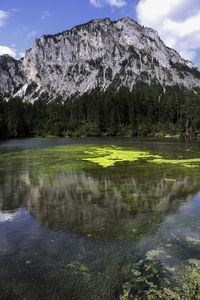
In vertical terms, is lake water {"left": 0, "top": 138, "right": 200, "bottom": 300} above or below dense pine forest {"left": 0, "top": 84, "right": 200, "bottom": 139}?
below

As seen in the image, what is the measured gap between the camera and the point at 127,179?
50.0ft

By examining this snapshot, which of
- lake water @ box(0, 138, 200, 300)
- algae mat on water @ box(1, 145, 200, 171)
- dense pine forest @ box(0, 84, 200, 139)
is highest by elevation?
Answer: dense pine forest @ box(0, 84, 200, 139)

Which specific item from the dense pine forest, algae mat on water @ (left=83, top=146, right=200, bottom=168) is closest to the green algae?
algae mat on water @ (left=83, top=146, right=200, bottom=168)

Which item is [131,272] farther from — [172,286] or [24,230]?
[24,230]

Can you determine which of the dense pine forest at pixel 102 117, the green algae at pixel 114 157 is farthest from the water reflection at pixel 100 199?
the dense pine forest at pixel 102 117

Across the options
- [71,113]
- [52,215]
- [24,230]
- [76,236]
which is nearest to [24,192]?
[52,215]

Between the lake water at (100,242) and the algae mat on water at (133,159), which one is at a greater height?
the algae mat on water at (133,159)

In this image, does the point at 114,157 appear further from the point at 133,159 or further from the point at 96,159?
the point at 133,159

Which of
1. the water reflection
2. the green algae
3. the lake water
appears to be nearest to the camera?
the lake water

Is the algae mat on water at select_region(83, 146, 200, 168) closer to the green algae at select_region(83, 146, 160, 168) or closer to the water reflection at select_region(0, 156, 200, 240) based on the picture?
the green algae at select_region(83, 146, 160, 168)

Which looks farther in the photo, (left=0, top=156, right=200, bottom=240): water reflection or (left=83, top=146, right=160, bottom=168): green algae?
(left=83, top=146, right=160, bottom=168): green algae

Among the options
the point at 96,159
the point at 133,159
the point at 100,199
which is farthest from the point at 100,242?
the point at 96,159

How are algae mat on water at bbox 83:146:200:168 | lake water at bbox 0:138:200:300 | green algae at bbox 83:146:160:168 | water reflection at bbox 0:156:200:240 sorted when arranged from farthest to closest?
green algae at bbox 83:146:160:168 → algae mat on water at bbox 83:146:200:168 → water reflection at bbox 0:156:200:240 → lake water at bbox 0:138:200:300

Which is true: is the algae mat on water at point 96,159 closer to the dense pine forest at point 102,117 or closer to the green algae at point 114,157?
the green algae at point 114,157
